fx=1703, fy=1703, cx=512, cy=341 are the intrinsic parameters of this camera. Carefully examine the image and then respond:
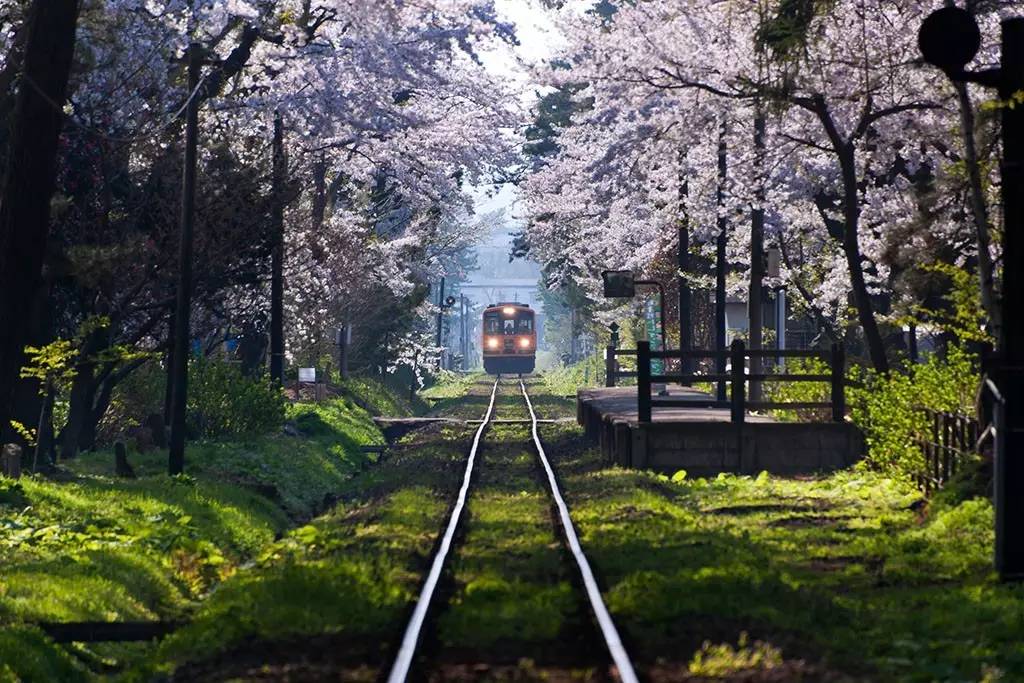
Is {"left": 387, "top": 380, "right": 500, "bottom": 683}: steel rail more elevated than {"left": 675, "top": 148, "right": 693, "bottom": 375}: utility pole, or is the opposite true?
{"left": 675, "top": 148, "right": 693, "bottom": 375}: utility pole

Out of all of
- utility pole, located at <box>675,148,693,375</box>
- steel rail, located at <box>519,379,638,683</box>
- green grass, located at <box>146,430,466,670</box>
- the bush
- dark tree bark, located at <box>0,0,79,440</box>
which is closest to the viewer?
steel rail, located at <box>519,379,638,683</box>

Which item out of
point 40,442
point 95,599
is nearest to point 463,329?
point 40,442

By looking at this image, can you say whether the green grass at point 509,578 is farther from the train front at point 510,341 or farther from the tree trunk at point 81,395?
the train front at point 510,341

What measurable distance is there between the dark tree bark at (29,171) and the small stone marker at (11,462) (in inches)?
15.8

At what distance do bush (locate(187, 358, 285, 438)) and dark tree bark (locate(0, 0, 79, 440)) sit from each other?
880cm

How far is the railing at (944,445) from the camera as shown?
16891 mm

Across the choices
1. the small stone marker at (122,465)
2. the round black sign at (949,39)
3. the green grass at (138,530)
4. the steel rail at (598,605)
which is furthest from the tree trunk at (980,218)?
the small stone marker at (122,465)

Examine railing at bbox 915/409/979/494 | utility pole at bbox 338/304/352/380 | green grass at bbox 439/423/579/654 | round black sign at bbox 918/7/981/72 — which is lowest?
green grass at bbox 439/423/579/654

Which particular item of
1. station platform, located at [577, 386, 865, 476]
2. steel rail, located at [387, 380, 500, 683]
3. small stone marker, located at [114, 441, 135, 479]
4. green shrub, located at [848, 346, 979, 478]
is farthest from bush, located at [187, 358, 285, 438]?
green shrub, located at [848, 346, 979, 478]

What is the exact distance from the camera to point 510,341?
85062 millimetres

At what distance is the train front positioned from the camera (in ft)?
276

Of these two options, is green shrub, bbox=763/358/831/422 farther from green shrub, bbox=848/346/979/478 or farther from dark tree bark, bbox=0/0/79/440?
dark tree bark, bbox=0/0/79/440

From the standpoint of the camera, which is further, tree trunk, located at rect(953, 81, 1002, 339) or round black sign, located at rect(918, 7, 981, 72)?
tree trunk, located at rect(953, 81, 1002, 339)

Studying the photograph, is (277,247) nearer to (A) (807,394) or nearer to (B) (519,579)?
(A) (807,394)
